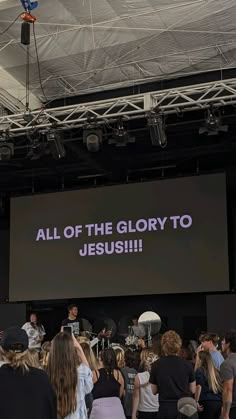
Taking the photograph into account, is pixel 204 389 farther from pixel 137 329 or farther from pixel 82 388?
pixel 137 329

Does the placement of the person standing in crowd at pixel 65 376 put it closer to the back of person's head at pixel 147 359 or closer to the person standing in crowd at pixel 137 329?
the back of person's head at pixel 147 359

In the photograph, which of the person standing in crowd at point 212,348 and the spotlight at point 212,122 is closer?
the person standing in crowd at point 212,348

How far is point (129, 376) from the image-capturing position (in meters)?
5.58

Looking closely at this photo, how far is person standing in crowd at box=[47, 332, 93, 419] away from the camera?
3143mm

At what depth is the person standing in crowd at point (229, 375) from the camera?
4.49 m

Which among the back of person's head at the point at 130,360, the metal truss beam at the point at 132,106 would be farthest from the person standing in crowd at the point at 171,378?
the metal truss beam at the point at 132,106

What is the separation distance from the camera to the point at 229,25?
25.3 ft

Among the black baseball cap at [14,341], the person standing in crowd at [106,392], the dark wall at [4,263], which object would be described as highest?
the dark wall at [4,263]

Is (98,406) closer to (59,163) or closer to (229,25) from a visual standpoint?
(229,25)

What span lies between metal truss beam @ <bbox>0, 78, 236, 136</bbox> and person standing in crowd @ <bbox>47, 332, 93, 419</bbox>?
541 centimetres

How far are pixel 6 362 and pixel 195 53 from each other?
6.78m

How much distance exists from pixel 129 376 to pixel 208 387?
2.70 feet

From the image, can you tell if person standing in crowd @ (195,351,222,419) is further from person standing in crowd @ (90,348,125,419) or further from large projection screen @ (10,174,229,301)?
large projection screen @ (10,174,229,301)

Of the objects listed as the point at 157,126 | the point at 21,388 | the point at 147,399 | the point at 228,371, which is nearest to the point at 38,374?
the point at 21,388
